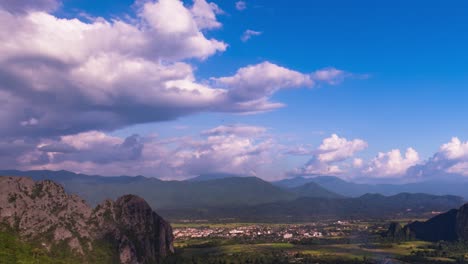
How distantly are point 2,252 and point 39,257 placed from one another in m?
16.0

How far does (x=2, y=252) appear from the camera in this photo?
189375 mm

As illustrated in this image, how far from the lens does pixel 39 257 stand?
655 ft
